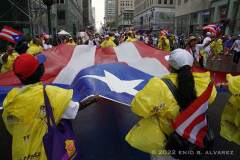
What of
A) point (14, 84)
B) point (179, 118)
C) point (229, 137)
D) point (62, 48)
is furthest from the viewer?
point (62, 48)

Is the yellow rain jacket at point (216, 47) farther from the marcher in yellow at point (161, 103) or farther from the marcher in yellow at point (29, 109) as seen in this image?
the marcher in yellow at point (29, 109)

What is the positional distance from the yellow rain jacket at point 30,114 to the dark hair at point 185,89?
3.34 ft

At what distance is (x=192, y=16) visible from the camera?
30.5 meters

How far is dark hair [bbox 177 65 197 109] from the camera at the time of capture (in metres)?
1.60

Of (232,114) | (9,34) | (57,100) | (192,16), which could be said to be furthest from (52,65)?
(192,16)

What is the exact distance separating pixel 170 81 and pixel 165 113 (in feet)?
0.94

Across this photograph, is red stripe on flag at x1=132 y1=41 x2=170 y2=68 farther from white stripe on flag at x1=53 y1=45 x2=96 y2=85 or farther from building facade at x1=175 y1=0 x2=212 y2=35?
building facade at x1=175 y1=0 x2=212 y2=35

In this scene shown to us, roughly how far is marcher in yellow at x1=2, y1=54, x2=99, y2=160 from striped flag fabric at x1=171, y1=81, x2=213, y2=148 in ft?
3.29

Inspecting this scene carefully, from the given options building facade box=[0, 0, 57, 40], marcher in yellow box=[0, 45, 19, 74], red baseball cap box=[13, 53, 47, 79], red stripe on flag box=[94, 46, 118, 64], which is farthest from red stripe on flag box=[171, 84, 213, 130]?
building facade box=[0, 0, 57, 40]

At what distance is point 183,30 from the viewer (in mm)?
33938

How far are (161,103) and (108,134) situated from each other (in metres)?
2.18

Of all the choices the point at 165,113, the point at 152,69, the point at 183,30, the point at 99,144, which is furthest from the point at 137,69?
the point at 183,30

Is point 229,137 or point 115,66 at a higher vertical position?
point 115,66

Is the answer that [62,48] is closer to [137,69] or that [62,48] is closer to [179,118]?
[137,69]
